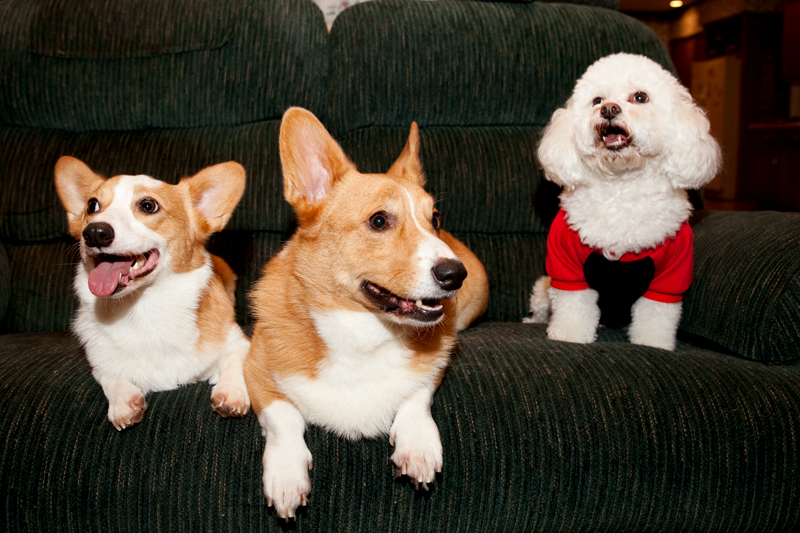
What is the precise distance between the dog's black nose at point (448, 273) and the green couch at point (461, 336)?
1.20 feet

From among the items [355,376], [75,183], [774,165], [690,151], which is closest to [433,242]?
[355,376]

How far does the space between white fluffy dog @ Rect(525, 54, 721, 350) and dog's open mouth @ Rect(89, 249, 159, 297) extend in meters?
1.36

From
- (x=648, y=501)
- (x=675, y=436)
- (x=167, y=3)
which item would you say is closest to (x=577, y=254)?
(x=675, y=436)

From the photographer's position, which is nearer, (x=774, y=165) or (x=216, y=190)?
(x=216, y=190)

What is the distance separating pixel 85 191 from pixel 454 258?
1.30m

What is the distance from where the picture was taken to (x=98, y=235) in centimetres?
141

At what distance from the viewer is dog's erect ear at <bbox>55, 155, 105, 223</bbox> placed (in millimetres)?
1713

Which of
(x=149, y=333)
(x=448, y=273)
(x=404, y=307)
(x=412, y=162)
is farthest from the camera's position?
(x=412, y=162)

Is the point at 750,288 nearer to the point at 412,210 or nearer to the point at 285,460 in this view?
the point at 412,210

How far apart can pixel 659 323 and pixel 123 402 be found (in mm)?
1698

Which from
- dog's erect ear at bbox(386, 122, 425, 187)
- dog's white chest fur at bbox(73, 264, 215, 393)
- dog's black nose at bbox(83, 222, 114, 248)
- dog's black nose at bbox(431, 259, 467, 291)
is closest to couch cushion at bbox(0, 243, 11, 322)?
dog's white chest fur at bbox(73, 264, 215, 393)

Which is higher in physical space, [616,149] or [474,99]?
[474,99]

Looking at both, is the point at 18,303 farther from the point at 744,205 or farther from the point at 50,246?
the point at 744,205

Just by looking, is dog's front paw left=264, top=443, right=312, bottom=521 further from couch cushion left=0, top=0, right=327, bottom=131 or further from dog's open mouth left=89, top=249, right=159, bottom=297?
couch cushion left=0, top=0, right=327, bottom=131
